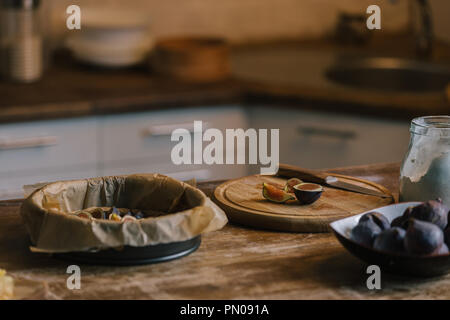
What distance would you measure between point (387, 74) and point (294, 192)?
1.71 m

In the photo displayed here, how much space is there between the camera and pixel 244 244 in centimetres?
114

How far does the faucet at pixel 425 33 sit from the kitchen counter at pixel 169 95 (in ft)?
1.66

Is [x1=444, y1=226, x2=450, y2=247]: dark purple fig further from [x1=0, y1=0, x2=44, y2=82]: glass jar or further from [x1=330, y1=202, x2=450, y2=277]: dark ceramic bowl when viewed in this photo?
[x1=0, y1=0, x2=44, y2=82]: glass jar

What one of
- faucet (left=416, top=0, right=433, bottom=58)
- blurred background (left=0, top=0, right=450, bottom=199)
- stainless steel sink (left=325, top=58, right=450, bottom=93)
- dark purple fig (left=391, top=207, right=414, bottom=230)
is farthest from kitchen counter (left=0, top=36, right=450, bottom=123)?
dark purple fig (left=391, top=207, right=414, bottom=230)

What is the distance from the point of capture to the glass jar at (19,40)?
250cm

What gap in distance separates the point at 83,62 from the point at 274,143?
0.77 meters

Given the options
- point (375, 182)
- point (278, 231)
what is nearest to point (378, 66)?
point (375, 182)

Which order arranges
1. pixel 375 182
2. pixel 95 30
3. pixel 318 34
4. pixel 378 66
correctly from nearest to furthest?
pixel 375 182 → pixel 95 30 → pixel 378 66 → pixel 318 34

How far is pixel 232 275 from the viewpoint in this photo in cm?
103

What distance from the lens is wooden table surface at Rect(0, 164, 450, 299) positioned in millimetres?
975

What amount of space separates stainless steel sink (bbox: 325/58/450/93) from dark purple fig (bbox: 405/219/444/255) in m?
1.81
